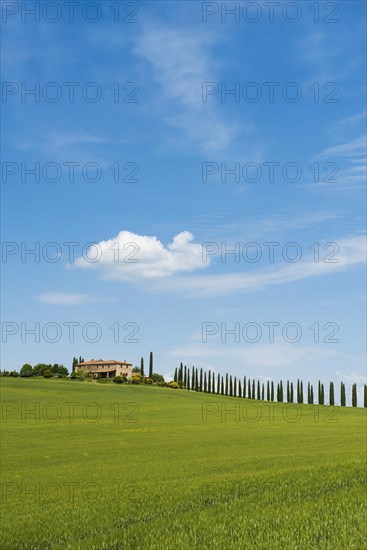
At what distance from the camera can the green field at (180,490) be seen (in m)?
12.8

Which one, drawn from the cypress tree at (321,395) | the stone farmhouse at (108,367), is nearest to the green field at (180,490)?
the cypress tree at (321,395)

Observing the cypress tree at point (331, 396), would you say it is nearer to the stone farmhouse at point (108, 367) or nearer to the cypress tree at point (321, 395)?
the cypress tree at point (321, 395)

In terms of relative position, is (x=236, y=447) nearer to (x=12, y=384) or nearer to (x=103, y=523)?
(x=103, y=523)

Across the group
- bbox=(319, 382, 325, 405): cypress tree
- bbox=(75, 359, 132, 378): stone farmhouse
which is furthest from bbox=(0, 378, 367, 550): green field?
bbox=(75, 359, 132, 378): stone farmhouse

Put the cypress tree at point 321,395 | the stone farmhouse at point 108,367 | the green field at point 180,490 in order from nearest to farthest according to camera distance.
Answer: the green field at point 180,490 < the cypress tree at point 321,395 < the stone farmhouse at point 108,367

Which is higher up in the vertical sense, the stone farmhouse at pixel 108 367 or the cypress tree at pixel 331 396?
the stone farmhouse at pixel 108 367

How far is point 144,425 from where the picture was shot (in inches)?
2415

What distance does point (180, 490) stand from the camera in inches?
774

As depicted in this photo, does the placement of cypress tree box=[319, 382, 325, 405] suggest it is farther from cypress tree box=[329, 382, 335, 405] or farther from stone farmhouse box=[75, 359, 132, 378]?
stone farmhouse box=[75, 359, 132, 378]

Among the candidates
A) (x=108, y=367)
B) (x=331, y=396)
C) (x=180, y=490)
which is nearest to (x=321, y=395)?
(x=331, y=396)

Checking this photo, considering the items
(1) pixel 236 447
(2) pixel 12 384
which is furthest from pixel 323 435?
(2) pixel 12 384

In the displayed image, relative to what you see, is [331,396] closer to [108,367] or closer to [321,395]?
[321,395]

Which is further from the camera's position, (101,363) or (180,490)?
(101,363)

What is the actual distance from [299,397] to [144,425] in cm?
8027
